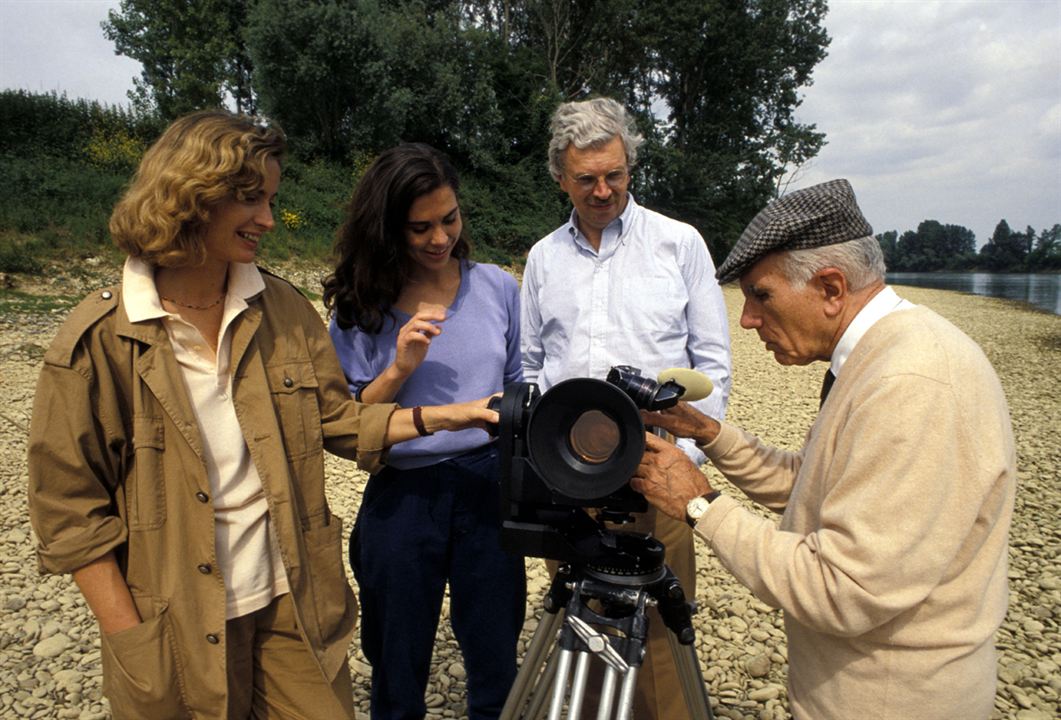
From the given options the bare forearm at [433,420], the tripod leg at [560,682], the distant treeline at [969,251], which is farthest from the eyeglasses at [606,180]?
the distant treeline at [969,251]

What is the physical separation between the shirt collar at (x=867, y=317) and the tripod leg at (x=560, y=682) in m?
0.85

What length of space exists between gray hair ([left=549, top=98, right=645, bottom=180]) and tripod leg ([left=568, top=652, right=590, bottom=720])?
1.85 m

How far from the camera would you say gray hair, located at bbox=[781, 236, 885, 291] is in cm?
151

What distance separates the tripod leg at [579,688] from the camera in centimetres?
152

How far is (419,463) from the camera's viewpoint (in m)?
2.34

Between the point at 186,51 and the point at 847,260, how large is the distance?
32698 millimetres

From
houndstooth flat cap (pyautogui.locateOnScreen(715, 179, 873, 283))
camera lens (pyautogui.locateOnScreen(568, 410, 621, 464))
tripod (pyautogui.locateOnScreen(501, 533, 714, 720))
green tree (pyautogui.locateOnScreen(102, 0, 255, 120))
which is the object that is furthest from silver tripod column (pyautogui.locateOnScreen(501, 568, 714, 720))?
green tree (pyautogui.locateOnScreen(102, 0, 255, 120))

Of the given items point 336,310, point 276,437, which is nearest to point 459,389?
point 336,310

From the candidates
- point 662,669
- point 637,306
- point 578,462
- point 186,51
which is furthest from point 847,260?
point 186,51

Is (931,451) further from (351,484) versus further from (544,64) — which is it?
(544,64)

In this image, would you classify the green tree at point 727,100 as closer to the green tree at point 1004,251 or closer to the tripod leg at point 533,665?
the tripod leg at point 533,665

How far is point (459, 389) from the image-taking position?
2.42 meters

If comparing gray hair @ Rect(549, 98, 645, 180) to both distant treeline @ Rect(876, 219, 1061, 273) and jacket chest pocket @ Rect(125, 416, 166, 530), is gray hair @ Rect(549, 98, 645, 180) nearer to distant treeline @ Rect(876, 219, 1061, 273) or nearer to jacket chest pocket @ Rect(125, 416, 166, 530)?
jacket chest pocket @ Rect(125, 416, 166, 530)

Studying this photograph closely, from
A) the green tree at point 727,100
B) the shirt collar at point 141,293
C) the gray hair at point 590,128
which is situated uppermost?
the green tree at point 727,100
